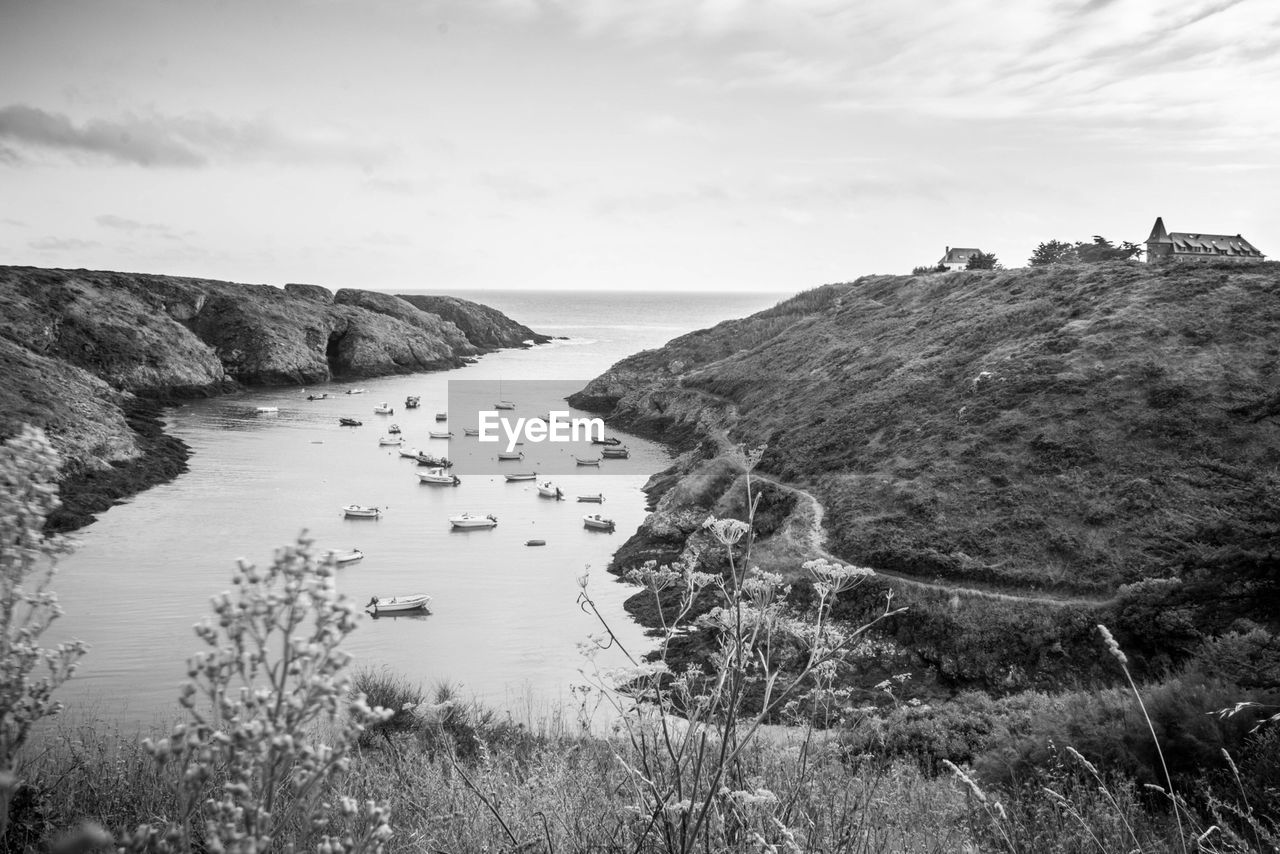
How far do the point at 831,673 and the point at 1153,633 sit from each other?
18743 millimetres

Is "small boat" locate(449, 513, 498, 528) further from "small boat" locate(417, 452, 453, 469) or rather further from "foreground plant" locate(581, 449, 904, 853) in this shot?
"foreground plant" locate(581, 449, 904, 853)

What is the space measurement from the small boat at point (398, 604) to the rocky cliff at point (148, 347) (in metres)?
22.7

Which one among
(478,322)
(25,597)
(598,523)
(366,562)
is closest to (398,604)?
(366,562)

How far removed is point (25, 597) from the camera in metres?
1.97

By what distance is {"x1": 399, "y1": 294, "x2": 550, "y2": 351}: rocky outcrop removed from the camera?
14988cm

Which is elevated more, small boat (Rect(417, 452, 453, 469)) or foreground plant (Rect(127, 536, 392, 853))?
foreground plant (Rect(127, 536, 392, 853))

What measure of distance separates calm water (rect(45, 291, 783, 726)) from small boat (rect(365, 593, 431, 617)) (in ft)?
1.65

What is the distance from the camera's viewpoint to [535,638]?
27.8 metres

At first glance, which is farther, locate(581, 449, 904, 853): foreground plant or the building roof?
the building roof

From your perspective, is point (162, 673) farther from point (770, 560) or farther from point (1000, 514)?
point (1000, 514)

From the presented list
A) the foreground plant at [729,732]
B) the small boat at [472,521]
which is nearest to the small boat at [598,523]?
the small boat at [472,521]

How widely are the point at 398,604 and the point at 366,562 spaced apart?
21.1 feet

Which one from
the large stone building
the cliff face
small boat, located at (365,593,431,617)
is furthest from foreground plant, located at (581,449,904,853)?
the large stone building

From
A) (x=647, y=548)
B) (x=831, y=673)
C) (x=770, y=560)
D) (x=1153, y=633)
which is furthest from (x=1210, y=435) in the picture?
(x=831, y=673)
